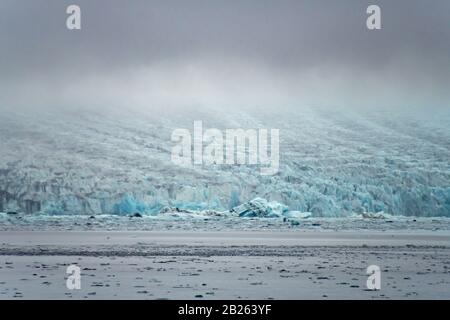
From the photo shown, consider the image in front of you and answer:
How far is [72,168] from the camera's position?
3719 centimetres

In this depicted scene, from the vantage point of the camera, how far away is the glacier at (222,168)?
108ft

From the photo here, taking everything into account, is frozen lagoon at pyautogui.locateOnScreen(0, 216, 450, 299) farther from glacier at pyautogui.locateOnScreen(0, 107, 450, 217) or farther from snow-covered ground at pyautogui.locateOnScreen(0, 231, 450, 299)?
glacier at pyautogui.locateOnScreen(0, 107, 450, 217)

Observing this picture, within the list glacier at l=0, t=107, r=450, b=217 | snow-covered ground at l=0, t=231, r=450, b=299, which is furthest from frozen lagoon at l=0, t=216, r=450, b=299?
glacier at l=0, t=107, r=450, b=217

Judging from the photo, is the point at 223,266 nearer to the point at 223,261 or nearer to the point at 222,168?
the point at 223,261

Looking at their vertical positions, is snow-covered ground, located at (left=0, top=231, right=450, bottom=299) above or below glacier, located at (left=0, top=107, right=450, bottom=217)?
below

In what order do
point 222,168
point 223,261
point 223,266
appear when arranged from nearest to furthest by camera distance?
point 223,266, point 223,261, point 222,168

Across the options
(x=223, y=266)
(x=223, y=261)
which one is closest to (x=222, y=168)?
(x=223, y=261)

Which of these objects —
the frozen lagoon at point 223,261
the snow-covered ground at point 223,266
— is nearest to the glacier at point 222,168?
the frozen lagoon at point 223,261

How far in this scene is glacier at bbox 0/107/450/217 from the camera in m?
33.0

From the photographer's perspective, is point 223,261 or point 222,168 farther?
point 222,168

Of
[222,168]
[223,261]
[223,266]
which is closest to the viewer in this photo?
[223,266]

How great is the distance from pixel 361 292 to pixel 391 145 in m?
33.3

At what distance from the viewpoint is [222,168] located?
3847 cm

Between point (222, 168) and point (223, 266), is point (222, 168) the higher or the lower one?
the higher one
